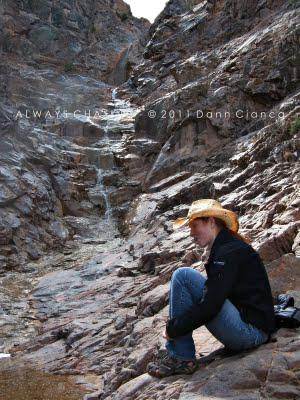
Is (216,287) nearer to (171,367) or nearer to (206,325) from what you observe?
(206,325)

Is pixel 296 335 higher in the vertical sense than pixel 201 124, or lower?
lower

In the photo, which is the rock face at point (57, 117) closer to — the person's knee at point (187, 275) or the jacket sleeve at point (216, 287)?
the person's knee at point (187, 275)

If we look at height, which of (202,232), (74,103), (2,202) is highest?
(74,103)

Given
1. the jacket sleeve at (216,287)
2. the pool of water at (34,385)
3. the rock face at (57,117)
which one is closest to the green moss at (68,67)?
the rock face at (57,117)

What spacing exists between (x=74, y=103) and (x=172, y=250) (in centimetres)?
2641

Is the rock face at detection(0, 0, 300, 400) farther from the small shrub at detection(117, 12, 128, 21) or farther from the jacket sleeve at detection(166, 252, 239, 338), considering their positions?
the small shrub at detection(117, 12, 128, 21)

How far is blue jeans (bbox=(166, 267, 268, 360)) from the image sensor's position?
4.29 metres

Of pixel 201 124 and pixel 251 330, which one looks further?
pixel 201 124

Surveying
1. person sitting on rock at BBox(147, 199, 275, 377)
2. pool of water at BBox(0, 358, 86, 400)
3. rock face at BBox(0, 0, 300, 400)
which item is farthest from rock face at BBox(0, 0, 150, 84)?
person sitting on rock at BBox(147, 199, 275, 377)

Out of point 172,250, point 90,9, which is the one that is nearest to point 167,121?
point 172,250

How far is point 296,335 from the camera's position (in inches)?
181

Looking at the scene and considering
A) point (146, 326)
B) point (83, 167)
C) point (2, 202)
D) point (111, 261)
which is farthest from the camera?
point (83, 167)

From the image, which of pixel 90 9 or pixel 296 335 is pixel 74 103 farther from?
pixel 296 335

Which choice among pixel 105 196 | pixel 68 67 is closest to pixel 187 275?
Answer: pixel 105 196
